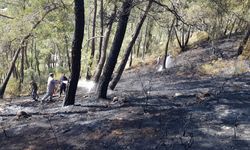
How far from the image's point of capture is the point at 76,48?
1520cm

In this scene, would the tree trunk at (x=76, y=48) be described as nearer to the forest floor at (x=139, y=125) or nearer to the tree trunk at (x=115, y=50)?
the forest floor at (x=139, y=125)

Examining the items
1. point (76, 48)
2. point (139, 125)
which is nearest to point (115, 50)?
point (76, 48)

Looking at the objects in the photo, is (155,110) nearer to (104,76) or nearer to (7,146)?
(104,76)

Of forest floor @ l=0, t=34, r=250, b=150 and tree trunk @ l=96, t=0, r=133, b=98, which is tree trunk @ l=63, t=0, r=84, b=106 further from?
tree trunk @ l=96, t=0, r=133, b=98

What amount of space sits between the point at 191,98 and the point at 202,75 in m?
13.8

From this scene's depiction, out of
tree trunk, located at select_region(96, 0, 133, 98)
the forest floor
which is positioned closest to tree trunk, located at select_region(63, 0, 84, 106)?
the forest floor

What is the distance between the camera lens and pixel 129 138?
11.0 metres

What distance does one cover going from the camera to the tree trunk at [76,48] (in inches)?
582

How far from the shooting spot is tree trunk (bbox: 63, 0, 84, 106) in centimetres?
1477

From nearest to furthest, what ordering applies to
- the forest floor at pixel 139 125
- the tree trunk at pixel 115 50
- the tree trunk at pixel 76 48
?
the forest floor at pixel 139 125 < the tree trunk at pixel 76 48 < the tree trunk at pixel 115 50

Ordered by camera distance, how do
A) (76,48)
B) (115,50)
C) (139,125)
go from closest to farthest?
(139,125) < (76,48) < (115,50)

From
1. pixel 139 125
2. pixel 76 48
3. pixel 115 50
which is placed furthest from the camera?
pixel 115 50

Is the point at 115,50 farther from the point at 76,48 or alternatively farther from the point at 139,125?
the point at 139,125

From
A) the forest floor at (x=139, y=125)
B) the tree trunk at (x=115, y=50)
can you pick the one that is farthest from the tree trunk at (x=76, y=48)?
the tree trunk at (x=115, y=50)
